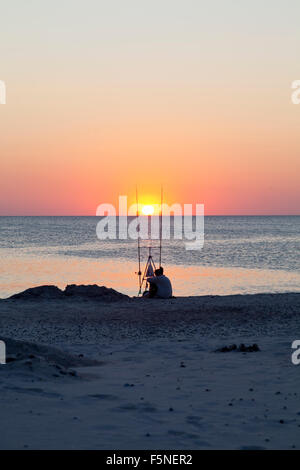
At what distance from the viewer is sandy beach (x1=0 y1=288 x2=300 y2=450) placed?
279 inches

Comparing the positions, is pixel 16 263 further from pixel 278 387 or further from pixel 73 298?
pixel 278 387

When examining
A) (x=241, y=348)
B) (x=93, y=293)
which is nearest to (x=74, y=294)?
(x=93, y=293)

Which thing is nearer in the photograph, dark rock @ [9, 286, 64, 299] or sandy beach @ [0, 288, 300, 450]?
sandy beach @ [0, 288, 300, 450]

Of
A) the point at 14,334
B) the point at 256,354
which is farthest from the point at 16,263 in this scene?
the point at 256,354

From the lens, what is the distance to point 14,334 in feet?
Answer: 47.4

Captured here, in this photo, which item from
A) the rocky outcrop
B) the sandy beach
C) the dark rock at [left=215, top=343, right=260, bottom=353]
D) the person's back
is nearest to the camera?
the sandy beach

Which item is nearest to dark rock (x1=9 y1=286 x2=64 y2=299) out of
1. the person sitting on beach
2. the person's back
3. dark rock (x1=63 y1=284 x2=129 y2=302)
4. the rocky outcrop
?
the rocky outcrop

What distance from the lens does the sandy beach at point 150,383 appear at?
23.2ft

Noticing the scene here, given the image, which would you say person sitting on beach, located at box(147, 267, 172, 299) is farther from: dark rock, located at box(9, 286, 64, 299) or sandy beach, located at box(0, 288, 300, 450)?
sandy beach, located at box(0, 288, 300, 450)

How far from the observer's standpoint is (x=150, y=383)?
9.52 meters

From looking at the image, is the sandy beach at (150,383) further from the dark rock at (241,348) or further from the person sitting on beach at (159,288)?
the person sitting on beach at (159,288)

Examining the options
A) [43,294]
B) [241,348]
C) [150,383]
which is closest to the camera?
[150,383]

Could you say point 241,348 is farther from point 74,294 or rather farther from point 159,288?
point 74,294

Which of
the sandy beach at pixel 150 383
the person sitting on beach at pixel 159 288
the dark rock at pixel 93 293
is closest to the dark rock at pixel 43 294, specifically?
the dark rock at pixel 93 293
